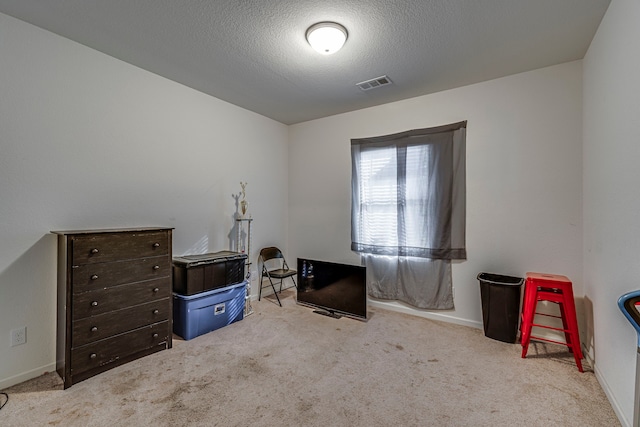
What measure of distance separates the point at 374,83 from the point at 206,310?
2992 millimetres

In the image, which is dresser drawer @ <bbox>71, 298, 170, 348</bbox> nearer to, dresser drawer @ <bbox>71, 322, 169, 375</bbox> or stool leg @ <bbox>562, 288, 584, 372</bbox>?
dresser drawer @ <bbox>71, 322, 169, 375</bbox>

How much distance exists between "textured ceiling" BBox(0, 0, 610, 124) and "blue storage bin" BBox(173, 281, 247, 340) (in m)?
2.27

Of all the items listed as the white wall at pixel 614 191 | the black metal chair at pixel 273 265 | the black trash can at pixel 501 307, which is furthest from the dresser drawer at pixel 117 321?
the white wall at pixel 614 191

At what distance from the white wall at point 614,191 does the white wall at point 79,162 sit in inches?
141

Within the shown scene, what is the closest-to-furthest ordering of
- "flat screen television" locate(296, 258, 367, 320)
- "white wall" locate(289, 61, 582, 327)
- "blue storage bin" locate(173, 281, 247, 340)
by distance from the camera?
"white wall" locate(289, 61, 582, 327) < "blue storage bin" locate(173, 281, 247, 340) < "flat screen television" locate(296, 258, 367, 320)

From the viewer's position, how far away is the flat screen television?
317cm

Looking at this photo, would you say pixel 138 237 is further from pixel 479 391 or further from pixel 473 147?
pixel 473 147

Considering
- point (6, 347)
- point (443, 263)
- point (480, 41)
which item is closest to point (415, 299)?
point (443, 263)

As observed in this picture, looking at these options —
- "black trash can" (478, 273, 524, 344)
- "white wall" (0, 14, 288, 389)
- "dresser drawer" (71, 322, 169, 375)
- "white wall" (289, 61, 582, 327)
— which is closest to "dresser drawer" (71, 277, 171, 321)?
"dresser drawer" (71, 322, 169, 375)

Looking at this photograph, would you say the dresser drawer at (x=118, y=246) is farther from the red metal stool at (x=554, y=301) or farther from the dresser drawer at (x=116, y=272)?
the red metal stool at (x=554, y=301)

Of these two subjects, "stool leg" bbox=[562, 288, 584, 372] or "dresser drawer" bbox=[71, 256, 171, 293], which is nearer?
"dresser drawer" bbox=[71, 256, 171, 293]

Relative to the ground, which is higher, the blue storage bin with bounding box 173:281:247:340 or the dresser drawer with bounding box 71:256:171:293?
the dresser drawer with bounding box 71:256:171:293

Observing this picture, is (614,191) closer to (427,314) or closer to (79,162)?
(427,314)

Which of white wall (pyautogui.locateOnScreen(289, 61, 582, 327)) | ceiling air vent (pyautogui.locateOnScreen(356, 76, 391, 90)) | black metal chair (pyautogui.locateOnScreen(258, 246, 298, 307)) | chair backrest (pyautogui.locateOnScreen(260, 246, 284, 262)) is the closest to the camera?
white wall (pyautogui.locateOnScreen(289, 61, 582, 327))
